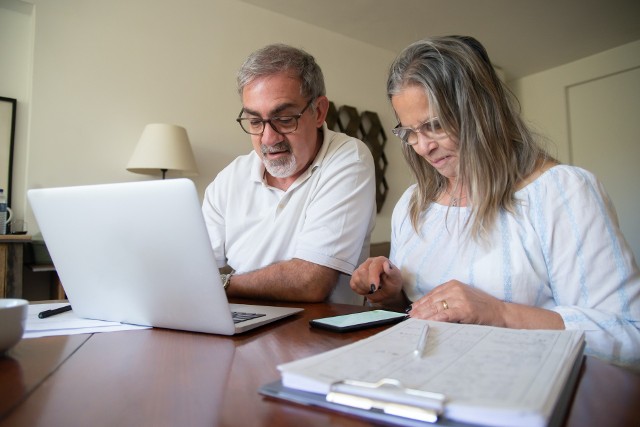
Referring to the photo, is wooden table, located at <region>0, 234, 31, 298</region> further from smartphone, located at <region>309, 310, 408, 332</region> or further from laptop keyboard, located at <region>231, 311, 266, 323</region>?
smartphone, located at <region>309, 310, 408, 332</region>

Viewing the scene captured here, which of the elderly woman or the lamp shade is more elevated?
the lamp shade

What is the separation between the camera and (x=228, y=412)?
0.40 meters

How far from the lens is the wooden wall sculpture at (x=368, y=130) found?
3.75 metres

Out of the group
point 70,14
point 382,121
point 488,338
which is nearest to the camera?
point 488,338

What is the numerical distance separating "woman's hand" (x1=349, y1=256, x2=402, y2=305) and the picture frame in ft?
7.41

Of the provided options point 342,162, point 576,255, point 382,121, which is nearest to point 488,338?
point 576,255

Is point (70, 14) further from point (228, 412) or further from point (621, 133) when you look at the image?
point (621, 133)

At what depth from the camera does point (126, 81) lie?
272 cm

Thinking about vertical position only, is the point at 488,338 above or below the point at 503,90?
below

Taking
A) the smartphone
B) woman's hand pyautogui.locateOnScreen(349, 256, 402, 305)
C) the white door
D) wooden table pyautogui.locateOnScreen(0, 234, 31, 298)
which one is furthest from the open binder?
the white door

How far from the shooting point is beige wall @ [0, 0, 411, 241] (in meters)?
2.48

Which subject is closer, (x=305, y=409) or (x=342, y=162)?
(x=305, y=409)

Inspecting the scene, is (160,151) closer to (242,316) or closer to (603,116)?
(242,316)

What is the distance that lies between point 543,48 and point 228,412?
4894 mm
